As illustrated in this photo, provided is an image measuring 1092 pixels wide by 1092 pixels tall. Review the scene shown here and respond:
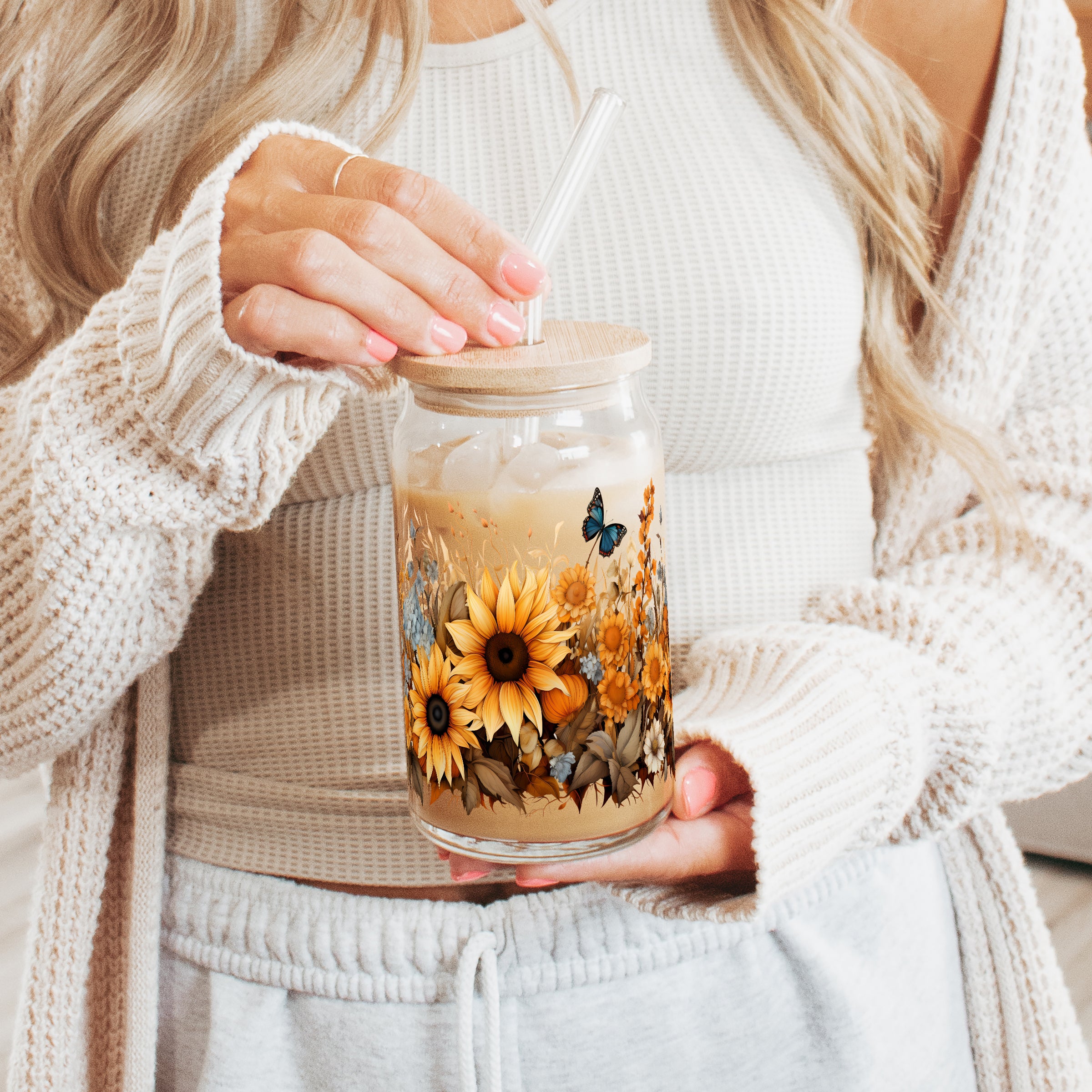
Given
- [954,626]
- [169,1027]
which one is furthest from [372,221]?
[169,1027]

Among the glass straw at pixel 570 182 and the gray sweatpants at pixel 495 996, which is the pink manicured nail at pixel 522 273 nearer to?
the glass straw at pixel 570 182

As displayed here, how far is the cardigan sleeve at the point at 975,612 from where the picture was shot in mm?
500

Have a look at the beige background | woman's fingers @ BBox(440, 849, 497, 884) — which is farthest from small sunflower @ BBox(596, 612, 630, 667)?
the beige background

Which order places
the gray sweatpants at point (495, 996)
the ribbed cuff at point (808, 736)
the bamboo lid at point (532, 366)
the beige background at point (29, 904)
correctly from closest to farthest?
the bamboo lid at point (532, 366), the ribbed cuff at point (808, 736), the gray sweatpants at point (495, 996), the beige background at point (29, 904)

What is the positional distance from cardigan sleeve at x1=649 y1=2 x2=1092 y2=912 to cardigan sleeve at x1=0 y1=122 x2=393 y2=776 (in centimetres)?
24

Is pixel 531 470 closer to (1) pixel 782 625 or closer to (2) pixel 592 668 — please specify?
(2) pixel 592 668

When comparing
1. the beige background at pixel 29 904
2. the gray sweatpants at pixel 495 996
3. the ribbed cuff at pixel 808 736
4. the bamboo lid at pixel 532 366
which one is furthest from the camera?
the beige background at pixel 29 904

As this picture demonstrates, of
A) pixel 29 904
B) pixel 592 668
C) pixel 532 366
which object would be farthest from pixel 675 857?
pixel 29 904

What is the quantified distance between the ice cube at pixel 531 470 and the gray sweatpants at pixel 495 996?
0.30 metres

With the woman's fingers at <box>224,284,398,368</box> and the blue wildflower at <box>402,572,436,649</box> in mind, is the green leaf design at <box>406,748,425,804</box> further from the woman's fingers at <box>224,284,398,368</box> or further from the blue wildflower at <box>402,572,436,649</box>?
the woman's fingers at <box>224,284,398,368</box>

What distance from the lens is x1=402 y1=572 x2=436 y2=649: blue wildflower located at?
416mm

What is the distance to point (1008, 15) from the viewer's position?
0.65 m

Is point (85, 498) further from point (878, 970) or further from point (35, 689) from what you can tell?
point (878, 970)

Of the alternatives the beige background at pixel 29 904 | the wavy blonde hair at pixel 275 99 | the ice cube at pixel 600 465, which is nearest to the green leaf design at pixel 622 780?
the ice cube at pixel 600 465
